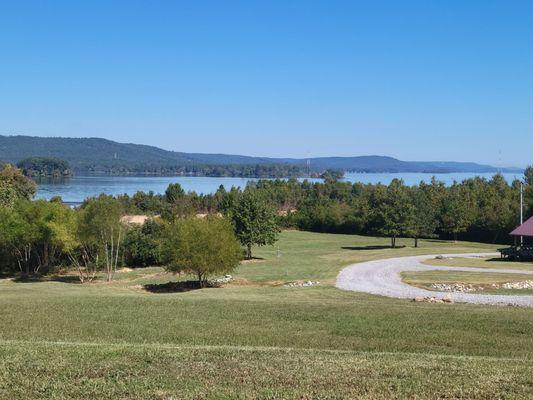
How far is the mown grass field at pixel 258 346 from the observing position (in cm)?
984

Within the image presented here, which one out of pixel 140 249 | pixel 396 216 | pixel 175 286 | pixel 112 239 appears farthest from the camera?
pixel 396 216

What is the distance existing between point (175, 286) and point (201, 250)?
291 centimetres

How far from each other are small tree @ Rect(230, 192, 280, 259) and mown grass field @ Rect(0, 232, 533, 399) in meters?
19.9

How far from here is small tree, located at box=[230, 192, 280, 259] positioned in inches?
2183

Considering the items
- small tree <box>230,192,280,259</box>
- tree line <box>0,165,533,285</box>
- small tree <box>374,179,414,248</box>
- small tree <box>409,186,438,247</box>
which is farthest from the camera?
small tree <box>409,186,438,247</box>

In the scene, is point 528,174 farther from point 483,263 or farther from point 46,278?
point 46,278

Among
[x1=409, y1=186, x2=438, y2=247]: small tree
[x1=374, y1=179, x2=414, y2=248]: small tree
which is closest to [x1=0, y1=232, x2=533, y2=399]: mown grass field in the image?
[x1=374, y1=179, x2=414, y2=248]: small tree

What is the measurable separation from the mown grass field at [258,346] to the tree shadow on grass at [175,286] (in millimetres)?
1094

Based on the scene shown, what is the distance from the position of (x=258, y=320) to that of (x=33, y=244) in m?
33.6

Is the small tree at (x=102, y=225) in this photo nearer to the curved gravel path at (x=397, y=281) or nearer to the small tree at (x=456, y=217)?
the curved gravel path at (x=397, y=281)

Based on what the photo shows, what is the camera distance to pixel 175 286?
37.0m

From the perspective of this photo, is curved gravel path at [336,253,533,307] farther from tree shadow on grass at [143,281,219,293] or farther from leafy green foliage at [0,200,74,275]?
leafy green foliage at [0,200,74,275]

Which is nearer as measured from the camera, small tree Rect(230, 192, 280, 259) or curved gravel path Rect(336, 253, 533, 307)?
curved gravel path Rect(336, 253, 533, 307)

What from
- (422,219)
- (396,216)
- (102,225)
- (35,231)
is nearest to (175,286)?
(102,225)
